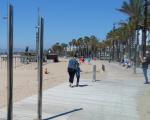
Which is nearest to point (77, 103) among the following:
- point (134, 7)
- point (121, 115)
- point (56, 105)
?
point (56, 105)

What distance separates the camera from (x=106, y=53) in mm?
125938

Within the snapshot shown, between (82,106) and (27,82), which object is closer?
(82,106)

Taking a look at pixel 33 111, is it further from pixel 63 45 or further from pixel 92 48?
pixel 63 45

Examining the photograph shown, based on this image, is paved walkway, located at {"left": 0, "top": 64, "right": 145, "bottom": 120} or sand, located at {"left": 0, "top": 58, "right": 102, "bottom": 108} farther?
sand, located at {"left": 0, "top": 58, "right": 102, "bottom": 108}

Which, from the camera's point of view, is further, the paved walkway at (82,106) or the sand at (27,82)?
the sand at (27,82)

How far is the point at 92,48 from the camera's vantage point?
14138cm

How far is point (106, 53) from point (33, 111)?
114952mm

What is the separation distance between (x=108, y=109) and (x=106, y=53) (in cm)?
11372

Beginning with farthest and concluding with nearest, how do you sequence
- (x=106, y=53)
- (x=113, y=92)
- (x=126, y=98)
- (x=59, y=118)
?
1. (x=106, y=53)
2. (x=113, y=92)
3. (x=126, y=98)
4. (x=59, y=118)

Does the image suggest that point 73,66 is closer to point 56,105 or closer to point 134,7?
point 56,105

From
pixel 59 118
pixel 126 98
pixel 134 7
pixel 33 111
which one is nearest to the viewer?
pixel 59 118

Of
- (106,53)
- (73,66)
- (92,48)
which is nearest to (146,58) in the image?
(73,66)

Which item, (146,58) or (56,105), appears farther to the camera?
(146,58)

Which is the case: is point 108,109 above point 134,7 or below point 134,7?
below
